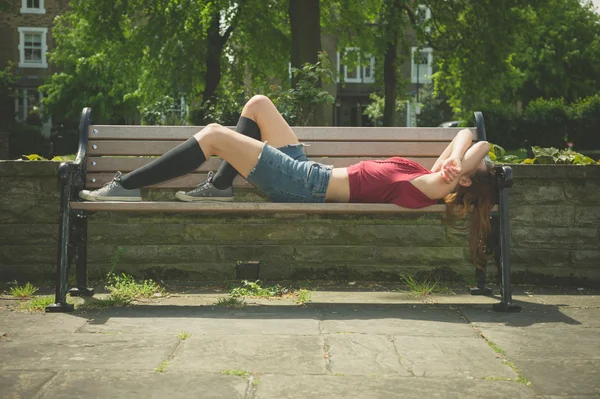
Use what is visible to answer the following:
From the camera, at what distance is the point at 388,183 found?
193 inches

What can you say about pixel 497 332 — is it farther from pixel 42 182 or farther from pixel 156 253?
pixel 42 182

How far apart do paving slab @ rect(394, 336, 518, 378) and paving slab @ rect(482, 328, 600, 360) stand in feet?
0.41

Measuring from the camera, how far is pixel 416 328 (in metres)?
4.15

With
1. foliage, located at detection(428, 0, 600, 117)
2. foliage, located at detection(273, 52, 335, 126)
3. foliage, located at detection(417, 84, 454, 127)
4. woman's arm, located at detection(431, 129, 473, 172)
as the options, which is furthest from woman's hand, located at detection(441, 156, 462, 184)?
foliage, located at detection(417, 84, 454, 127)

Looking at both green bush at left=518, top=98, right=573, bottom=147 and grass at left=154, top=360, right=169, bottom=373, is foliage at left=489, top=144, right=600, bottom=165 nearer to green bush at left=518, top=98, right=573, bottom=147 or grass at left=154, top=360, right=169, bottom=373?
grass at left=154, top=360, right=169, bottom=373

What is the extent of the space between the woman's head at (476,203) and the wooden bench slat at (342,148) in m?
0.74

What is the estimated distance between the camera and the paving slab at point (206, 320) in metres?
4.05

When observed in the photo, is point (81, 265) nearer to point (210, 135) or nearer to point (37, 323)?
point (37, 323)

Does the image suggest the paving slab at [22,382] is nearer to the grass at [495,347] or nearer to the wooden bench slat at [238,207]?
the wooden bench slat at [238,207]

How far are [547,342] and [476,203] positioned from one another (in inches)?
47.1

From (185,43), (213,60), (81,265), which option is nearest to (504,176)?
(81,265)

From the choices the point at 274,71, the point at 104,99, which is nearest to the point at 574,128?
the point at 274,71

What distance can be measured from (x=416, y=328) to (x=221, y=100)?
11960 mm

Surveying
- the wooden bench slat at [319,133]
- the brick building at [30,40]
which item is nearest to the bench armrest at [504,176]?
the wooden bench slat at [319,133]
